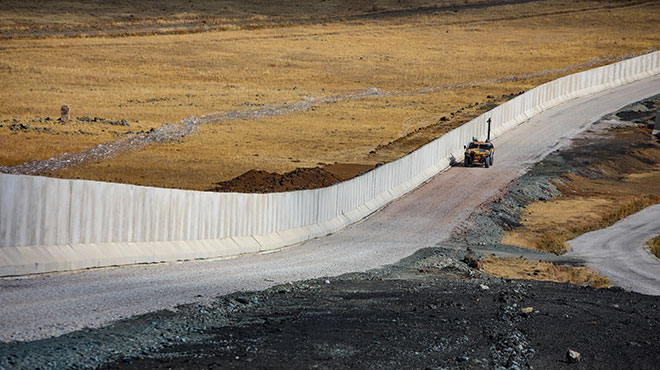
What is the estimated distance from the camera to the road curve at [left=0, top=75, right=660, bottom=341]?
1291 cm

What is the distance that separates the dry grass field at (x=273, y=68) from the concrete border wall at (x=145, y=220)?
11.8 meters

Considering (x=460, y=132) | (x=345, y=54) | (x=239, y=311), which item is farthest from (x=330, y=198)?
(x=345, y=54)

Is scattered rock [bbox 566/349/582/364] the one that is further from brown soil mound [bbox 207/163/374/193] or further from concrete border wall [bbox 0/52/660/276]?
brown soil mound [bbox 207/163/374/193]

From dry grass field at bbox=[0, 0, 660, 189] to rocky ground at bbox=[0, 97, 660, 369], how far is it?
79.4 ft

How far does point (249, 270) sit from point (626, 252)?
728 inches

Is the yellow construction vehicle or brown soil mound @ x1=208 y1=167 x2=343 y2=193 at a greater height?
the yellow construction vehicle

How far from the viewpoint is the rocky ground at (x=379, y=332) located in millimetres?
11102

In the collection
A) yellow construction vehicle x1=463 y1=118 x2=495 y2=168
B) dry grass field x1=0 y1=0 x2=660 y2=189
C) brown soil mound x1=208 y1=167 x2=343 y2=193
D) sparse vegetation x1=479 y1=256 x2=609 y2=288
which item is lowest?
sparse vegetation x1=479 y1=256 x2=609 y2=288

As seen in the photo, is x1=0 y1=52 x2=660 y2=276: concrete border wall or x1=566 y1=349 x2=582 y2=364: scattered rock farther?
x1=0 y1=52 x2=660 y2=276: concrete border wall

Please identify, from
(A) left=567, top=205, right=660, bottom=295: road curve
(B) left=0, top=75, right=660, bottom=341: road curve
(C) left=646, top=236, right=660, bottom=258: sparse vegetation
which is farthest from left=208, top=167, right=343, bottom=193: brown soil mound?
(C) left=646, top=236, right=660, bottom=258: sparse vegetation

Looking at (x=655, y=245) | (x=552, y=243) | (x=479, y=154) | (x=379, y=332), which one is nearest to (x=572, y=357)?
(x=379, y=332)

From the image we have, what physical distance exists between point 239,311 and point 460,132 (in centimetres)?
3935

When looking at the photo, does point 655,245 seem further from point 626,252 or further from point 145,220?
point 145,220

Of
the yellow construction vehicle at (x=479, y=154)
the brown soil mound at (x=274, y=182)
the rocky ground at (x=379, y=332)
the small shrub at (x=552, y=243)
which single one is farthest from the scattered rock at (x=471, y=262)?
the yellow construction vehicle at (x=479, y=154)
